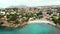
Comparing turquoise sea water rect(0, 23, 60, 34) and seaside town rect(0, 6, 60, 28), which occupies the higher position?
seaside town rect(0, 6, 60, 28)

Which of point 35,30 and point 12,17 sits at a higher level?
point 12,17

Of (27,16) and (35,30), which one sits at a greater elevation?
(27,16)

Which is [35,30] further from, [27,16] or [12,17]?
[12,17]

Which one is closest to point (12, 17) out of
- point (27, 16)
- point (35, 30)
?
point (27, 16)

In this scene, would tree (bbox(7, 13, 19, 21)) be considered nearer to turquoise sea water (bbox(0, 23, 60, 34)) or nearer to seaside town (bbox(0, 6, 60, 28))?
seaside town (bbox(0, 6, 60, 28))

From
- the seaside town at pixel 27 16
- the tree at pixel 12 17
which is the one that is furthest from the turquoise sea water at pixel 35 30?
the tree at pixel 12 17

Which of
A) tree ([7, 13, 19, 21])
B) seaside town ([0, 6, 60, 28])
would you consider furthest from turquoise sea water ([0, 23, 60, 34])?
tree ([7, 13, 19, 21])
